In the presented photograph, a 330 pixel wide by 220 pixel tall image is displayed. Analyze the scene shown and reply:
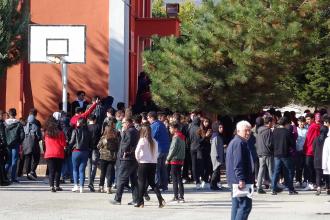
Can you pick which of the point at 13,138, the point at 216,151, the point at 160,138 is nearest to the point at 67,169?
the point at 13,138

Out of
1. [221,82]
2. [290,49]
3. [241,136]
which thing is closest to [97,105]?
[221,82]

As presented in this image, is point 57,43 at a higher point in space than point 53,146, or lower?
higher

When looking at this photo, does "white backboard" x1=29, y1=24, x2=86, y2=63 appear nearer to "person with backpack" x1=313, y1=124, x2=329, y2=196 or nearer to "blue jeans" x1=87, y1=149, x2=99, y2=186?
"blue jeans" x1=87, y1=149, x2=99, y2=186

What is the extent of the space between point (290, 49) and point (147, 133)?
29.6ft

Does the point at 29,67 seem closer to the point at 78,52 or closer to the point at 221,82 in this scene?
the point at 78,52

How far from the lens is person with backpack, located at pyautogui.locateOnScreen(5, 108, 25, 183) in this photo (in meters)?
22.5

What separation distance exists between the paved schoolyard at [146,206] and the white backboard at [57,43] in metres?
4.78

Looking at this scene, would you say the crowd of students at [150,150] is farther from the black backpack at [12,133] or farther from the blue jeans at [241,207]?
the blue jeans at [241,207]

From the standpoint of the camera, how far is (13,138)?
2259 centimetres

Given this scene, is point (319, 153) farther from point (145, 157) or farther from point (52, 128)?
point (52, 128)

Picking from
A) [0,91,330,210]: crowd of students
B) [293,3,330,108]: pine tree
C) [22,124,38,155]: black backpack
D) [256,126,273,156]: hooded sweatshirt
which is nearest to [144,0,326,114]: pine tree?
[0,91,330,210]: crowd of students

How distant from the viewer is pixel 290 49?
25.6m

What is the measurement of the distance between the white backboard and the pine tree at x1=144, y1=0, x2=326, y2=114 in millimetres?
2686

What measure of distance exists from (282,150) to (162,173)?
112 inches
